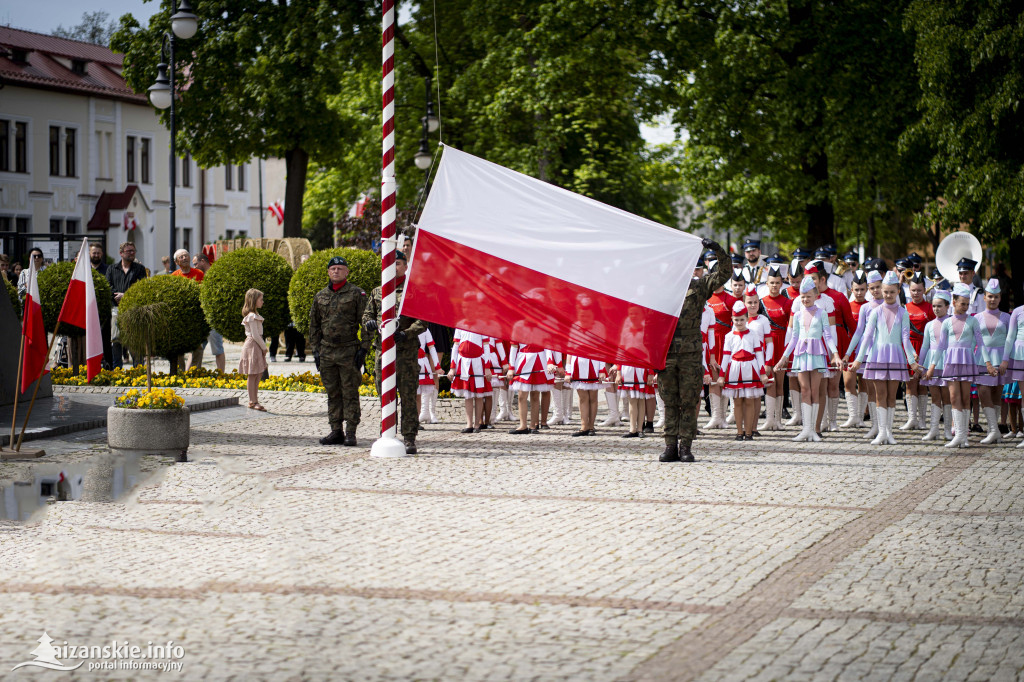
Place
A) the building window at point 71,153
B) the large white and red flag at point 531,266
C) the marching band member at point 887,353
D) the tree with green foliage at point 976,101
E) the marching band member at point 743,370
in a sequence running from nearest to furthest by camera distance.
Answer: the large white and red flag at point 531,266
the marching band member at point 887,353
the marching band member at point 743,370
the tree with green foliage at point 976,101
the building window at point 71,153

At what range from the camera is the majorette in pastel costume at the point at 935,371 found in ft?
50.9

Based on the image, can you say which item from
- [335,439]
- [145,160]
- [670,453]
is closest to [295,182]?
[335,439]

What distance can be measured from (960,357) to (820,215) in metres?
14.3

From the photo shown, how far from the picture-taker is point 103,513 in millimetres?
9797

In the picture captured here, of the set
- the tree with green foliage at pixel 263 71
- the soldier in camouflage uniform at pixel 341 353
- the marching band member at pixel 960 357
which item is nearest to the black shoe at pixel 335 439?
the soldier in camouflage uniform at pixel 341 353

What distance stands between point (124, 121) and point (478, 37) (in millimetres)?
37073

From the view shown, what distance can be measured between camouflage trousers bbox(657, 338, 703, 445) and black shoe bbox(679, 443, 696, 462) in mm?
46

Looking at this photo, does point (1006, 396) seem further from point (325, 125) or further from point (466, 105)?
point (325, 125)

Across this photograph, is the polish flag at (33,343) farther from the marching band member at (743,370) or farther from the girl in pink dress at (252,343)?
the marching band member at (743,370)

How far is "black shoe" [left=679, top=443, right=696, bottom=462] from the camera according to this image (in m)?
13.3

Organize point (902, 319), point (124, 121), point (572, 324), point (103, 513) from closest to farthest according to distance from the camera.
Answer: point (103, 513) → point (572, 324) → point (902, 319) → point (124, 121)

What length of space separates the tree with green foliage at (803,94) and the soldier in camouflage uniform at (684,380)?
45.2 ft

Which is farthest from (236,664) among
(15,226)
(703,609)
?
(15,226)

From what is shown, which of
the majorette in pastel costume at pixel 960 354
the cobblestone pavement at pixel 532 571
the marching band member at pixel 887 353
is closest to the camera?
the cobblestone pavement at pixel 532 571
